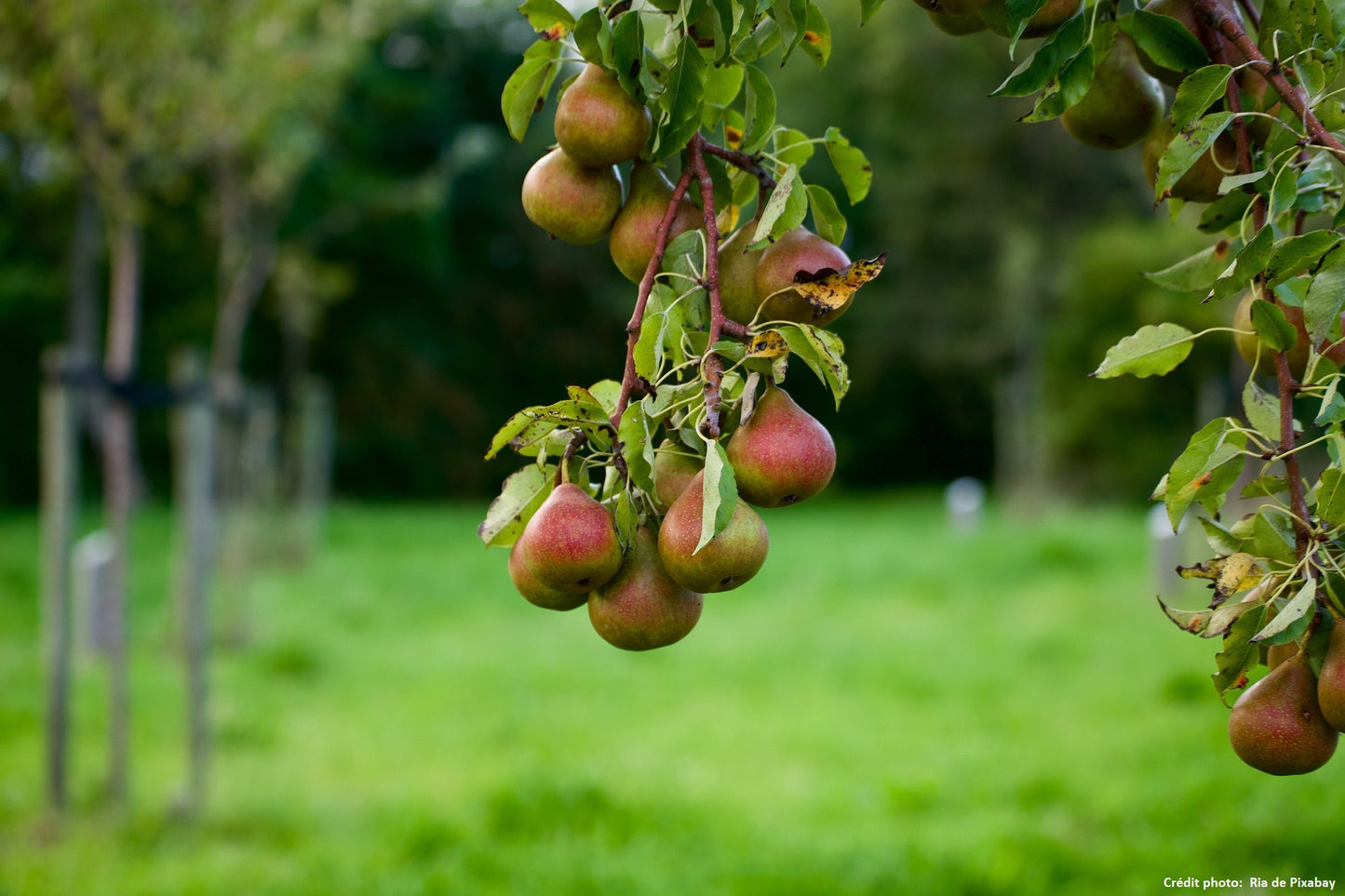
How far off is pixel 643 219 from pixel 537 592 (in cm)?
33

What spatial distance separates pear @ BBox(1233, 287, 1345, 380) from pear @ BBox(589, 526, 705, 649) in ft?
1.72

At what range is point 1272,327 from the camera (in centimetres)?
90

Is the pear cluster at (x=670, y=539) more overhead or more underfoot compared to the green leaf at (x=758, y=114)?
more underfoot

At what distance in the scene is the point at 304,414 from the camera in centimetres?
912

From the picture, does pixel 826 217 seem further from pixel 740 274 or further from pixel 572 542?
pixel 572 542

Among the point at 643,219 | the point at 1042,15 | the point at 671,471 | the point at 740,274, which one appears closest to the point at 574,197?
the point at 643,219

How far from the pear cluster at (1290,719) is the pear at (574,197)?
0.66m

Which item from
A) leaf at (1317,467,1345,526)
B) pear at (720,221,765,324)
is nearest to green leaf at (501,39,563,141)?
pear at (720,221,765,324)

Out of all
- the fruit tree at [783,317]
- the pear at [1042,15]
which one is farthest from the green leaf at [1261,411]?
the pear at [1042,15]

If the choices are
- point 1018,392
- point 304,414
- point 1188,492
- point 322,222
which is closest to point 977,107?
point 1018,392

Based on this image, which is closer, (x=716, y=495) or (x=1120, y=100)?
(x=716, y=495)

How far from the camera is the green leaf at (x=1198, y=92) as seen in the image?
0.93 meters

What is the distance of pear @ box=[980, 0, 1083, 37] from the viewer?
101 centimetres

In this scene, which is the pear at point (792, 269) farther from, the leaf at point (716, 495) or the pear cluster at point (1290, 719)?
the pear cluster at point (1290, 719)
